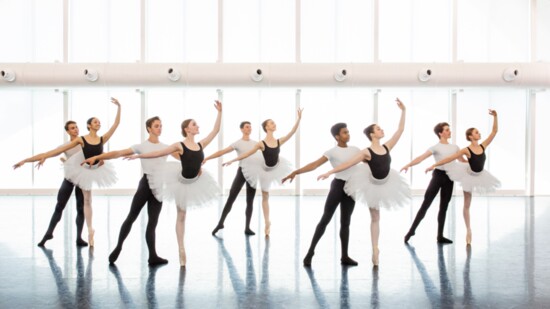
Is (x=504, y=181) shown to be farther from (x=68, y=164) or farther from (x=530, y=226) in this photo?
(x=68, y=164)

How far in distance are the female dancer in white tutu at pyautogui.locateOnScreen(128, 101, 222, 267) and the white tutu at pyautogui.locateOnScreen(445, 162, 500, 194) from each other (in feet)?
9.54

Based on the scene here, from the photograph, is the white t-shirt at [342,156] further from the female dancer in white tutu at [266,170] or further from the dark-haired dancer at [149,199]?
the female dancer in white tutu at [266,170]

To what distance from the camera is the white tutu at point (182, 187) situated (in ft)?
16.9

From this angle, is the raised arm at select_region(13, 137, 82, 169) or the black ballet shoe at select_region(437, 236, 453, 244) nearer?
the raised arm at select_region(13, 137, 82, 169)

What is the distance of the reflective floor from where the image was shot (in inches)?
163

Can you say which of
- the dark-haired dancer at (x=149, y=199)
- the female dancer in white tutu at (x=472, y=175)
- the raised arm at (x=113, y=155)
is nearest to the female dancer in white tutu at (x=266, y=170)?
the dark-haired dancer at (x=149, y=199)

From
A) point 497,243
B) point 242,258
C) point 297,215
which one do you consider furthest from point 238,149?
point 497,243

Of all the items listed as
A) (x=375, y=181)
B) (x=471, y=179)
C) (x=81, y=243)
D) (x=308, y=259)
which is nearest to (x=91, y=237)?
(x=81, y=243)

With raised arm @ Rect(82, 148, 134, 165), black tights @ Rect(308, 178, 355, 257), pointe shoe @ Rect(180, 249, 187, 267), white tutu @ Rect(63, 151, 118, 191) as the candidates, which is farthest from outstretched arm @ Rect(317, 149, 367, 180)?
white tutu @ Rect(63, 151, 118, 191)

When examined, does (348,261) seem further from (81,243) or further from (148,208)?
(81,243)

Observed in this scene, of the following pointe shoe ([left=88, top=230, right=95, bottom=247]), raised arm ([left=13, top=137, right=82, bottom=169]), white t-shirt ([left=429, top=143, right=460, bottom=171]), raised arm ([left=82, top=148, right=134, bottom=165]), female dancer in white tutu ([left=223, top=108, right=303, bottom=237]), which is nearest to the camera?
raised arm ([left=82, top=148, right=134, bottom=165])

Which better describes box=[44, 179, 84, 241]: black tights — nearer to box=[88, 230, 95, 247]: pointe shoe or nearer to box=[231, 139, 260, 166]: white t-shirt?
box=[88, 230, 95, 247]: pointe shoe

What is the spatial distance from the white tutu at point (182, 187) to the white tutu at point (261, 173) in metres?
1.79

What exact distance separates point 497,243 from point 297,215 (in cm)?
354
